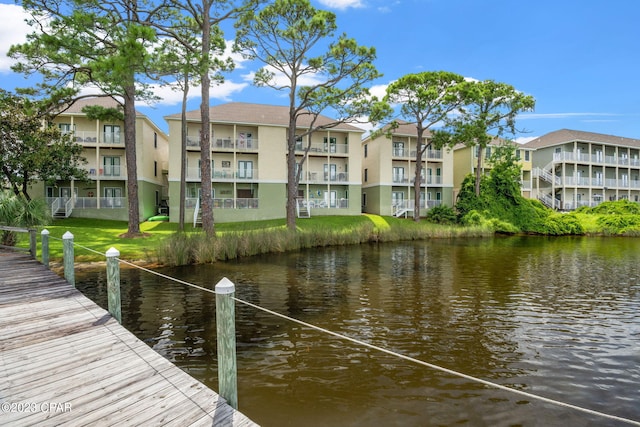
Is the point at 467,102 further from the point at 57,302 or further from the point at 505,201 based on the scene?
the point at 57,302

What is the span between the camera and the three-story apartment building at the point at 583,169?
45094 millimetres

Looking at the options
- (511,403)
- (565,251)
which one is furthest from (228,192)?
(511,403)

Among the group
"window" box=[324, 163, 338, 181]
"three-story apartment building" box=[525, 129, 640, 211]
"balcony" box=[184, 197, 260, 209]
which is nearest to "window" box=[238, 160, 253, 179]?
"balcony" box=[184, 197, 260, 209]

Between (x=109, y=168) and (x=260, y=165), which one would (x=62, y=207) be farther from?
(x=260, y=165)

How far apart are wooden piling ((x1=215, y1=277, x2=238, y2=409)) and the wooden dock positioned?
112 mm

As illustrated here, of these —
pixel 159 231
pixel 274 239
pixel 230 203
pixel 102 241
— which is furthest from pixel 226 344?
pixel 230 203

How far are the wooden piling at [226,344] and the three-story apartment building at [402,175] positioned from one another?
35.0m

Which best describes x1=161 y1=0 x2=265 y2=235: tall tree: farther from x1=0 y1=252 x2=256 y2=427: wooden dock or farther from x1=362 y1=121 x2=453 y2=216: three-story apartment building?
x1=362 y1=121 x2=453 y2=216: three-story apartment building

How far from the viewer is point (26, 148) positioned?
2528 cm

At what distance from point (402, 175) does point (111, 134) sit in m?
29.1

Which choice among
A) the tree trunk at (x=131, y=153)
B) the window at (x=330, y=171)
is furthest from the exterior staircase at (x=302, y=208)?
the tree trunk at (x=131, y=153)

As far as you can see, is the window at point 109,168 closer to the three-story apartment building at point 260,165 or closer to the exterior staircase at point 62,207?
the exterior staircase at point 62,207

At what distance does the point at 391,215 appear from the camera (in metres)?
37.7

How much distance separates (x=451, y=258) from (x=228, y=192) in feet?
73.9
